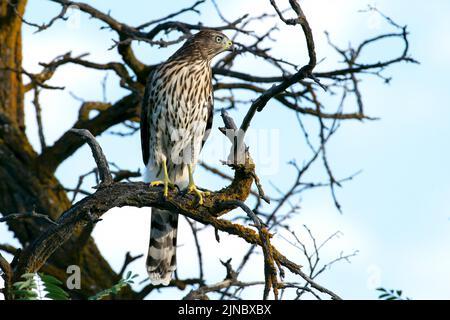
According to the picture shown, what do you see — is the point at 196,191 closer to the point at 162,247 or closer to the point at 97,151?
the point at 97,151

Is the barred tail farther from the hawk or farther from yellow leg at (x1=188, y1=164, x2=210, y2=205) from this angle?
yellow leg at (x1=188, y1=164, x2=210, y2=205)

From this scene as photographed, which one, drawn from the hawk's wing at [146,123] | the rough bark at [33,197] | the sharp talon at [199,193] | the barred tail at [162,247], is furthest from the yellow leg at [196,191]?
the rough bark at [33,197]

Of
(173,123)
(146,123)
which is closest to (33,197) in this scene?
(146,123)

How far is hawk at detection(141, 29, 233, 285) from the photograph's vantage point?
689 cm

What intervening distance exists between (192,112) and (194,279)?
8.02 feet

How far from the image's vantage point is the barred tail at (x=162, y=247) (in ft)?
24.4

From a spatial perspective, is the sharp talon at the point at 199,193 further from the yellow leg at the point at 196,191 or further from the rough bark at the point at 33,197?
the rough bark at the point at 33,197

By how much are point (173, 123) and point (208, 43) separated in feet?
3.44

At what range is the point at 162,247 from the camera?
751cm

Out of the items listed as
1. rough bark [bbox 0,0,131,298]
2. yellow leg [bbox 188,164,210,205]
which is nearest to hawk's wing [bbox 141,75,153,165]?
yellow leg [bbox 188,164,210,205]

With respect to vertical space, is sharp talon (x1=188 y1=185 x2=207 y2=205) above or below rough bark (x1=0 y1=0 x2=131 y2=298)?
below

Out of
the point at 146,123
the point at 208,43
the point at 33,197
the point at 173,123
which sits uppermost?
the point at 208,43
